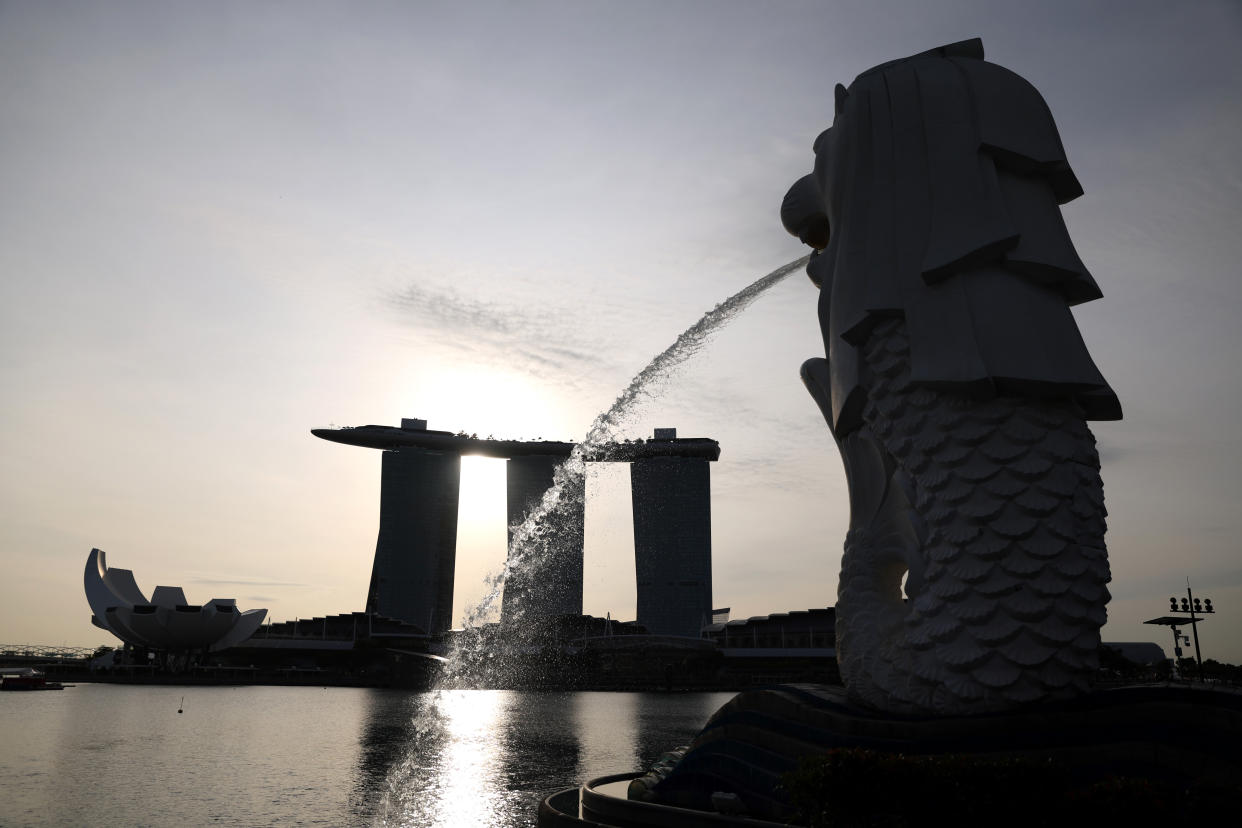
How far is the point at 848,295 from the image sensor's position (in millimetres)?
11773

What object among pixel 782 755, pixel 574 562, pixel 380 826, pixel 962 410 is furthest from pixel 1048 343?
pixel 574 562

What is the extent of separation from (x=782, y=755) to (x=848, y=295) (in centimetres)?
559

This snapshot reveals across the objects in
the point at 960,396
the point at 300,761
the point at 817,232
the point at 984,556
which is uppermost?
the point at 817,232

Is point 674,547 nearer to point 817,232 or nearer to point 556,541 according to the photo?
point 556,541

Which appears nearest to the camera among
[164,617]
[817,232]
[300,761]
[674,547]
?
[817,232]

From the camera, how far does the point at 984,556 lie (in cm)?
985

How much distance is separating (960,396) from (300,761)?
18373 millimetres

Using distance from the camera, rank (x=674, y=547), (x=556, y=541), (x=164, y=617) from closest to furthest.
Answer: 1. (x=164, y=617)
2. (x=556, y=541)
3. (x=674, y=547)

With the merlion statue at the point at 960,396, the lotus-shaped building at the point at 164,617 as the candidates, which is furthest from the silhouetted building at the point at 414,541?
the merlion statue at the point at 960,396

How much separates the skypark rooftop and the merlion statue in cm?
10704

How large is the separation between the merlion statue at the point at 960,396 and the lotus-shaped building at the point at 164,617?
74710mm

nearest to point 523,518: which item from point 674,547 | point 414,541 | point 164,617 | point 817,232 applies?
point 414,541

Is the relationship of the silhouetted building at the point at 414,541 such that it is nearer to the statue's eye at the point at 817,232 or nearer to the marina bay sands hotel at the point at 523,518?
the marina bay sands hotel at the point at 523,518

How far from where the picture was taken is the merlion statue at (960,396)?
383 inches
